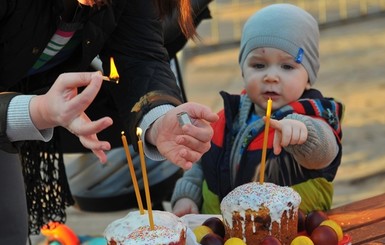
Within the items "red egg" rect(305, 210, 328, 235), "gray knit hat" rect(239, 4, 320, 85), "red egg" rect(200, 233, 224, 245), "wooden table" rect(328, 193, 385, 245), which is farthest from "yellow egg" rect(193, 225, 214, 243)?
"gray knit hat" rect(239, 4, 320, 85)

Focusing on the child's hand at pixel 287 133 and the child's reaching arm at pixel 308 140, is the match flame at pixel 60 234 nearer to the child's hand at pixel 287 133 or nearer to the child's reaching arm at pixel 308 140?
the child's reaching arm at pixel 308 140

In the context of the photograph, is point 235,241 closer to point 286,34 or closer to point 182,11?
point 182,11

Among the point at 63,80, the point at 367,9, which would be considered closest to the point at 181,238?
the point at 63,80

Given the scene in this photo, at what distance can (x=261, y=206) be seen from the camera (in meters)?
2.16

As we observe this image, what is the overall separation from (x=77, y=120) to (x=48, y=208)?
111cm

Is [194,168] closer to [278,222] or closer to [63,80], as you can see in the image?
[278,222]

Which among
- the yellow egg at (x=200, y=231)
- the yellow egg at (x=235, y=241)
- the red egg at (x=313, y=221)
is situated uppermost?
the yellow egg at (x=235, y=241)

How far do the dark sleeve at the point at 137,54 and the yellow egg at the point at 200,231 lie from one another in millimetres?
417

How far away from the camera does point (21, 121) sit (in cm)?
204

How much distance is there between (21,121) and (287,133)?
0.75m

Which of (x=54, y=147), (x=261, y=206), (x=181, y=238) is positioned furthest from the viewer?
(x=54, y=147)

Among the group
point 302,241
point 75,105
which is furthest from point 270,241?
point 75,105

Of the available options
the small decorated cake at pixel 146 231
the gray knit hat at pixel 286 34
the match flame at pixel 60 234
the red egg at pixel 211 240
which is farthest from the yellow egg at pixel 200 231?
the match flame at pixel 60 234

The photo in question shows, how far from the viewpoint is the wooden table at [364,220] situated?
2.32 m
